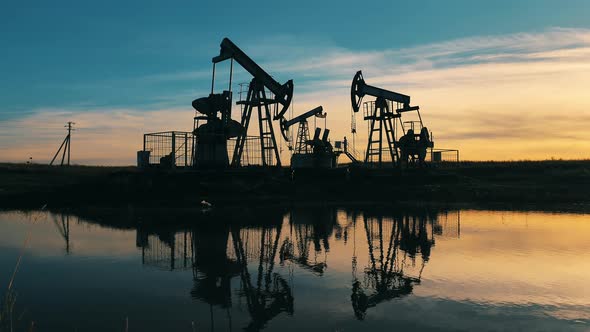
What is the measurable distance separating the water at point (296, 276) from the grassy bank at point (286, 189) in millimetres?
7582

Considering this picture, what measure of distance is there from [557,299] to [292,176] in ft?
79.4

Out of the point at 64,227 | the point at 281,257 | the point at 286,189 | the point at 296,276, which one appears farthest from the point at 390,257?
the point at 286,189

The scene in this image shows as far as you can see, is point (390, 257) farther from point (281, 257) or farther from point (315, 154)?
point (315, 154)

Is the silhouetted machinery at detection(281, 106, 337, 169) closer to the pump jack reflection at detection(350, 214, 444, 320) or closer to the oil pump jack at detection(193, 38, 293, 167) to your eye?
the oil pump jack at detection(193, 38, 293, 167)

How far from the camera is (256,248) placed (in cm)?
1248

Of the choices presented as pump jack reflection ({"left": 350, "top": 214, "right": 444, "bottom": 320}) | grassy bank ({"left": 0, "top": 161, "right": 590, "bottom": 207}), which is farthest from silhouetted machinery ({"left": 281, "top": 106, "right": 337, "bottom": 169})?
pump jack reflection ({"left": 350, "top": 214, "right": 444, "bottom": 320})

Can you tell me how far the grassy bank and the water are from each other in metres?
7.58

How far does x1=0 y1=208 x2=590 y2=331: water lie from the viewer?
673 cm

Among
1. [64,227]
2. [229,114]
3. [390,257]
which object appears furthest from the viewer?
[229,114]

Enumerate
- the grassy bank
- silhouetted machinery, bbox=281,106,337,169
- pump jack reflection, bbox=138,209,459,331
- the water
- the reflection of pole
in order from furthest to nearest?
silhouetted machinery, bbox=281,106,337,169 → the grassy bank → the reflection of pole → pump jack reflection, bbox=138,209,459,331 → the water

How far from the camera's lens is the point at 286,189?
1148 inches

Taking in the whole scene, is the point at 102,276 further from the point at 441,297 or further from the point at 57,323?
the point at 441,297

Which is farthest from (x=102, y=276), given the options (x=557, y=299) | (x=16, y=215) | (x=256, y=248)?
(x=16, y=215)

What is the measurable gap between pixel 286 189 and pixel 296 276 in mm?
19747
